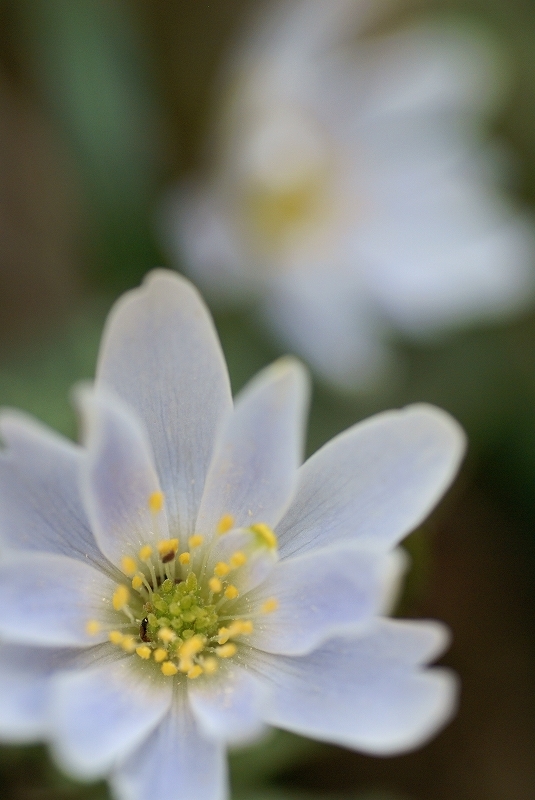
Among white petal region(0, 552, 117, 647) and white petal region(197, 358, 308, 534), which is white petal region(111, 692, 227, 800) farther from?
white petal region(197, 358, 308, 534)

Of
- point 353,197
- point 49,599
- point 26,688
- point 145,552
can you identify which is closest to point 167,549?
point 145,552

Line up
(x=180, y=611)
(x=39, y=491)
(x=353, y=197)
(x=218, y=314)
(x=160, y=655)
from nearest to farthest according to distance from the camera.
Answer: (x=39, y=491) < (x=160, y=655) < (x=180, y=611) < (x=218, y=314) < (x=353, y=197)

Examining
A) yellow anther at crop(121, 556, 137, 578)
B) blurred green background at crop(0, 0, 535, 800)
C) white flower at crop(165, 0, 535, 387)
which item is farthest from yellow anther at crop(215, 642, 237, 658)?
white flower at crop(165, 0, 535, 387)

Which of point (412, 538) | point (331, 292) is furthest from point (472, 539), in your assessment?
point (412, 538)

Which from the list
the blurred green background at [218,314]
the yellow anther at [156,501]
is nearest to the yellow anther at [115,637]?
the yellow anther at [156,501]

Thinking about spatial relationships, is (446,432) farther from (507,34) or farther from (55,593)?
(507,34)

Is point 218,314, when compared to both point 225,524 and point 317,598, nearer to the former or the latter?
point 225,524
